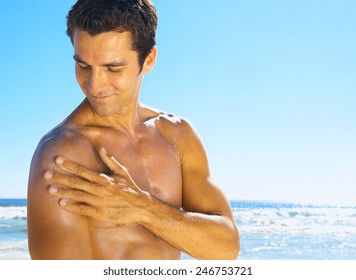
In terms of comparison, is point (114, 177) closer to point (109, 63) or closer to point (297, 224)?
point (109, 63)

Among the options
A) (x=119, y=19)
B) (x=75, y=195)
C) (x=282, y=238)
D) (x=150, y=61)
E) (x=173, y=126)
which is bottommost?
(x=282, y=238)

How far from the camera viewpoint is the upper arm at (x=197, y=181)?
179 centimetres

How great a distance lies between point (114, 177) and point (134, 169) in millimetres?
282

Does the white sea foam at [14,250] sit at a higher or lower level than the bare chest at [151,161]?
lower

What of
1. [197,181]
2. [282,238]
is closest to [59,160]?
[197,181]

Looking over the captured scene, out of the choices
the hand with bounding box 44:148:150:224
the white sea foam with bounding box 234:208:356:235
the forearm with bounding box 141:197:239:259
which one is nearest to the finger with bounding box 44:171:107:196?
the hand with bounding box 44:148:150:224

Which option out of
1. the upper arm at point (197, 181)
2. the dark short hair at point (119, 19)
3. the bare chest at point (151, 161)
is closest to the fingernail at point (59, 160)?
the bare chest at point (151, 161)

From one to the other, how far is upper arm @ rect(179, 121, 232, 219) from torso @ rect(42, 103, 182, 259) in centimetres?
3

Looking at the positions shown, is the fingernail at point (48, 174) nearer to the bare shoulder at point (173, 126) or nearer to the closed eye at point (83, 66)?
the closed eye at point (83, 66)

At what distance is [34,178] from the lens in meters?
1.56

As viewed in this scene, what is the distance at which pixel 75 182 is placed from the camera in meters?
1.49
